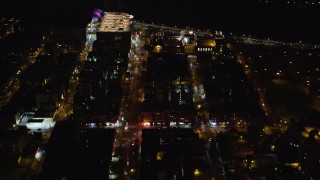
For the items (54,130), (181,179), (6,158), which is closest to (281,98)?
(181,179)

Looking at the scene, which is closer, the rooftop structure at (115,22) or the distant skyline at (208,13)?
the rooftop structure at (115,22)

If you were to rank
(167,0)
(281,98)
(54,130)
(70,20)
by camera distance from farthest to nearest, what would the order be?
1. (167,0)
2. (70,20)
3. (281,98)
4. (54,130)

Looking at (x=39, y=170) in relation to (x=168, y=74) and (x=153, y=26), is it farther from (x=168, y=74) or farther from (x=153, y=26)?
(x=153, y=26)

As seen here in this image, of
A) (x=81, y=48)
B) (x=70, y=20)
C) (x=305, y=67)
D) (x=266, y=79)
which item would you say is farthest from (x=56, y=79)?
(x=305, y=67)

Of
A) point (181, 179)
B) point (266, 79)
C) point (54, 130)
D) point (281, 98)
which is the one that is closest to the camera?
point (181, 179)

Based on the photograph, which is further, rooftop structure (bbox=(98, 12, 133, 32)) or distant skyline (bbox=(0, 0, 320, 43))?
distant skyline (bbox=(0, 0, 320, 43))

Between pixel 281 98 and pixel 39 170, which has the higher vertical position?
pixel 281 98

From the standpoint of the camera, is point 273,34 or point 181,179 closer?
point 181,179

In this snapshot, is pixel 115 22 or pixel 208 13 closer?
pixel 115 22
